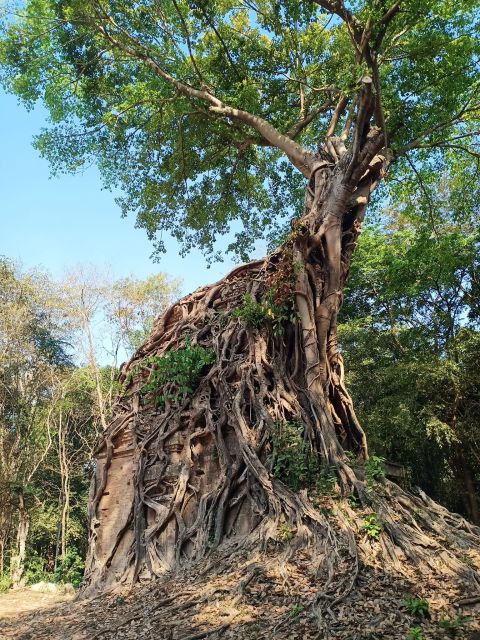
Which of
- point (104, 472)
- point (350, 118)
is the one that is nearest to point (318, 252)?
point (350, 118)

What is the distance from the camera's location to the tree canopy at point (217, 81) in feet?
26.3

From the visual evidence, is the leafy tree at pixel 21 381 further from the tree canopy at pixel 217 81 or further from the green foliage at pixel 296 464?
the green foliage at pixel 296 464

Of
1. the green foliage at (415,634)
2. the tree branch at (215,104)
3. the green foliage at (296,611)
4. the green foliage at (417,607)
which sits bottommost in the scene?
the green foliage at (415,634)

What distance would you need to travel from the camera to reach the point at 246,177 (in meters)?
11.4

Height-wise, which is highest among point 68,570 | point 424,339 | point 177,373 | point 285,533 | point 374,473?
point 424,339

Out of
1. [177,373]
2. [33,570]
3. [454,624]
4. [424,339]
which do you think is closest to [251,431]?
[177,373]

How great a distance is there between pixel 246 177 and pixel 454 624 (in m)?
9.78

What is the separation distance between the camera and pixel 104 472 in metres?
7.32

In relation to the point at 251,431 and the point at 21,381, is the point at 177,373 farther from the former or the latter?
the point at 21,381

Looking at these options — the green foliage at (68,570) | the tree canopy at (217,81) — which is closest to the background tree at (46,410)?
the green foliage at (68,570)

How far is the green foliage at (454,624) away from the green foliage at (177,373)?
4.45 m

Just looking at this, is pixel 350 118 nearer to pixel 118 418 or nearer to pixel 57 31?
pixel 57 31

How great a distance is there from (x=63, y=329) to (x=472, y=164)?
549 inches

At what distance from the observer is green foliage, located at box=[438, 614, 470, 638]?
10.4ft
